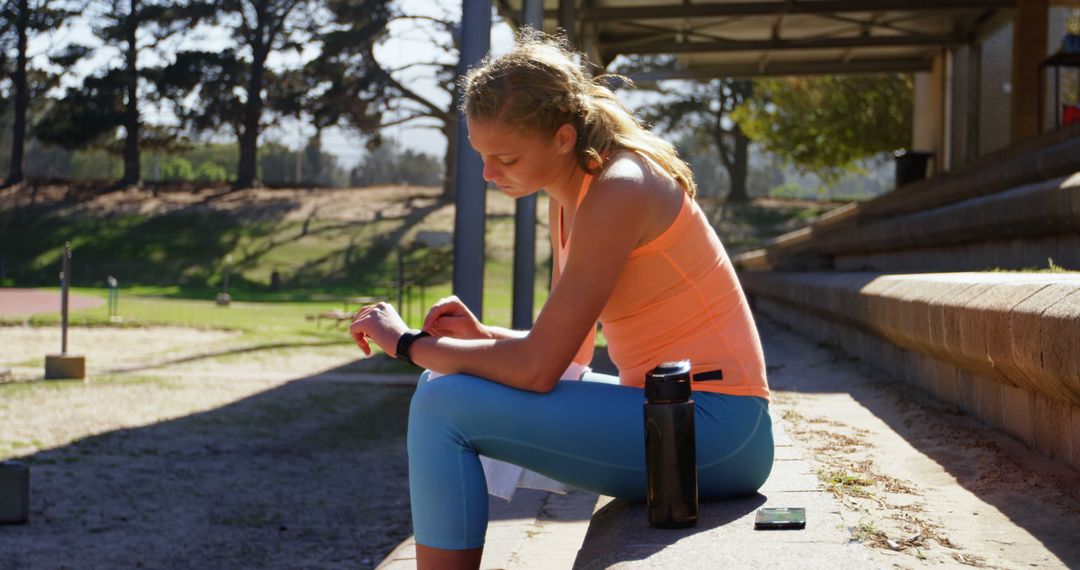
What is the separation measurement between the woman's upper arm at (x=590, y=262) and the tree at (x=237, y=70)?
37289 millimetres

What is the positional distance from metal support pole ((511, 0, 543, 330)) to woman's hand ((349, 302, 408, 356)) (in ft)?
22.0

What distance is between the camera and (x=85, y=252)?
33.0 m

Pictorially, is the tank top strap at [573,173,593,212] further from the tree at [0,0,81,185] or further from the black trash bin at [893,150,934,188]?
the tree at [0,0,81,185]

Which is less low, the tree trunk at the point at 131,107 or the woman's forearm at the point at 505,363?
the tree trunk at the point at 131,107

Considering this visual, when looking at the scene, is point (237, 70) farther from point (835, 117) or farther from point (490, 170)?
point (490, 170)

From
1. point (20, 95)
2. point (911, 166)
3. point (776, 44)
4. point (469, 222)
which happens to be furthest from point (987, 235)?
point (20, 95)

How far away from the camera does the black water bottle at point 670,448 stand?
220 cm

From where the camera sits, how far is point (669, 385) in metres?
2.19

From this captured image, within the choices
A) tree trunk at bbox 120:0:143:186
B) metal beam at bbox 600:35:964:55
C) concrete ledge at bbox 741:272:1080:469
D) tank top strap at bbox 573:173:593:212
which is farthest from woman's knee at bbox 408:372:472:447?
tree trunk at bbox 120:0:143:186

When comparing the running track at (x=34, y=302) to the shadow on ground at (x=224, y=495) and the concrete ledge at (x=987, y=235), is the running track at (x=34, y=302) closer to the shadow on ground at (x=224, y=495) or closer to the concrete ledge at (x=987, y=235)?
the shadow on ground at (x=224, y=495)

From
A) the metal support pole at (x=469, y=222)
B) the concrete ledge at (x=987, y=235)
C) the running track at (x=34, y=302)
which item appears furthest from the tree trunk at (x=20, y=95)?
the concrete ledge at (x=987, y=235)

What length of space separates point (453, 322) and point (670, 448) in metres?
0.81

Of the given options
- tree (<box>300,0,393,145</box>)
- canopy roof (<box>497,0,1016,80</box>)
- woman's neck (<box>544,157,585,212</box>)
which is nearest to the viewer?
woman's neck (<box>544,157,585,212</box>)

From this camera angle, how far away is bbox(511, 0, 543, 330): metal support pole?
9609mm
